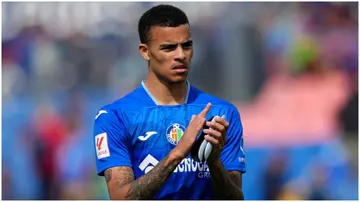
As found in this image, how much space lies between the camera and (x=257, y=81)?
10.2 meters

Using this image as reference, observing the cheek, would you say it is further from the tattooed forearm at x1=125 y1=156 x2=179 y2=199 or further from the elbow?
the elbow

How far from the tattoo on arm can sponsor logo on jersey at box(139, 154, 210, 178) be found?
9cm

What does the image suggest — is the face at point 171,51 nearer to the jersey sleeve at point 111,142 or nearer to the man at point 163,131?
the man at point 163,131

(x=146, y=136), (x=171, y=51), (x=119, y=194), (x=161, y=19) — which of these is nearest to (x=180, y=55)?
(x=171, y=51)

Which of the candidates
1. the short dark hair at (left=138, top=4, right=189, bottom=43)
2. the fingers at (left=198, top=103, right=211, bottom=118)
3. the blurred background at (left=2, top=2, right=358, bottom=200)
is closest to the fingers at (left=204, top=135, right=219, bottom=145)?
the fingers at (left=198, top=103, right=211, bottom=118)

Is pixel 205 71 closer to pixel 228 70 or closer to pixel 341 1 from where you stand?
pixel 228 70

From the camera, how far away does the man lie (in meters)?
4.16

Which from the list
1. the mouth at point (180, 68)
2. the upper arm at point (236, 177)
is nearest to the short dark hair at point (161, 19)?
the mouth at point (180, 68)

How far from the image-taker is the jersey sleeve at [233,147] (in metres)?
4.33

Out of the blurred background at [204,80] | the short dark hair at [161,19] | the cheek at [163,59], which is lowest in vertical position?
the blurred background at [204,80]

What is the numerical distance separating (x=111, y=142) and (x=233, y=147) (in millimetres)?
690

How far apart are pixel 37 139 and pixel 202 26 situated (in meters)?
2.61

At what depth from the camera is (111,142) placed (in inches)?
166

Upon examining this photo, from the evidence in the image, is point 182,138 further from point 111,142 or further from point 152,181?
point 111,142
